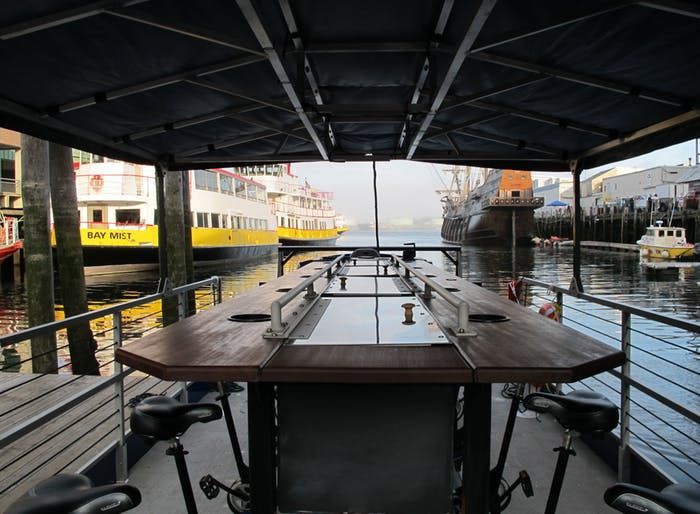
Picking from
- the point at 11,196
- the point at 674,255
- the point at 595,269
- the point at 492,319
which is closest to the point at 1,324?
the point at 492,319

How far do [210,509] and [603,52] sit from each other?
Result: 3529 mm

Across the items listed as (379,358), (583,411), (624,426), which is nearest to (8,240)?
(379,358)

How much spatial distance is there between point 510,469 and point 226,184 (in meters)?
28.1

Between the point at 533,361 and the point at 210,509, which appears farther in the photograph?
the point at 210,509

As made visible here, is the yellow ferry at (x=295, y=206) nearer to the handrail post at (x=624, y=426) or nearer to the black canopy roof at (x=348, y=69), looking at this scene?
the black canopy roof at (x=348, y=69)

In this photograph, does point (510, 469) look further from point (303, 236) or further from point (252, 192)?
point (303, 236)

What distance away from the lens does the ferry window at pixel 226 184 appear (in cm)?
2856

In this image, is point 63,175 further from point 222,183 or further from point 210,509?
point 222,183

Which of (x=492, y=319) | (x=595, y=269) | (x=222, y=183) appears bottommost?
(x=595, y=269)

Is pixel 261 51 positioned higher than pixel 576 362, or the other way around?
pixel 261 51

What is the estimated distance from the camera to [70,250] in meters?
7.40

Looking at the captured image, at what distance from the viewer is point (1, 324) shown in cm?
1272

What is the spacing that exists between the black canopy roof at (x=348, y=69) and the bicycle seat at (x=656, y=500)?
77.1 inches

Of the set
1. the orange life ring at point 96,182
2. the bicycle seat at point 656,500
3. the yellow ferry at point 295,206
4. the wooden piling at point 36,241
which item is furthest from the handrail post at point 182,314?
the yellow ferry at point 295,206
